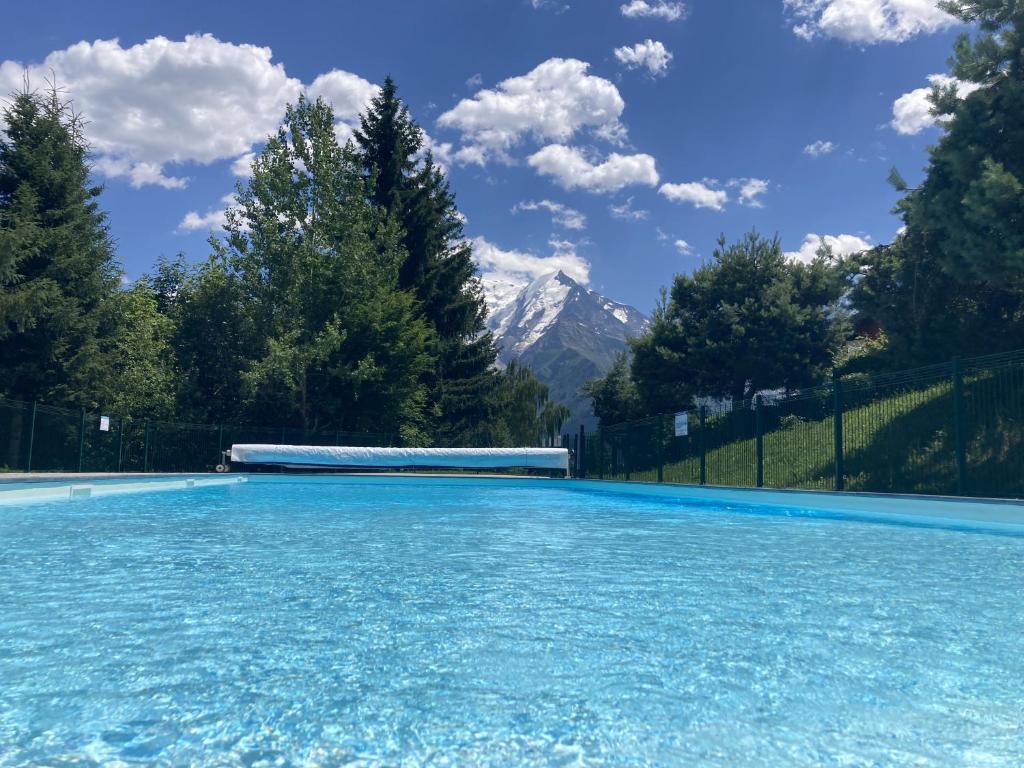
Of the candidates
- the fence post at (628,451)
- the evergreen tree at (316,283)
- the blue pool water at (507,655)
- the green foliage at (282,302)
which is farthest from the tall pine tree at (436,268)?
the blue pool water at (507,655)

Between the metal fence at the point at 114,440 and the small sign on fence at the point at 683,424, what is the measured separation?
1414 centimetres

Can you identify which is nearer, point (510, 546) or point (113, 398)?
point (510, 546)

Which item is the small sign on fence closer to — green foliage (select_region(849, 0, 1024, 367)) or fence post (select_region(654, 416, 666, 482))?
fence post (select_region(654, 416, 666, 482))

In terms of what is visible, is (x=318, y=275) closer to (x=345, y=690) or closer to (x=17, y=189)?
(x=17, y=189)

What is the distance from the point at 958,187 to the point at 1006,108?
58.8 inches

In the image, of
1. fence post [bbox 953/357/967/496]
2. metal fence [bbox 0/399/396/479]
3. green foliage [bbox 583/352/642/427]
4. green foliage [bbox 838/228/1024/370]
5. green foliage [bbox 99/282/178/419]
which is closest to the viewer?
fence post [bbox 953/357/967/496]

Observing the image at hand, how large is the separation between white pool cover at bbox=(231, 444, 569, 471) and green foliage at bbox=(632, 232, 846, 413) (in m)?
4.99

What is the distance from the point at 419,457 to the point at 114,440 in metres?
9.60

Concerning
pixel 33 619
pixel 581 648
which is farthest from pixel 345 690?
pixel 33 619

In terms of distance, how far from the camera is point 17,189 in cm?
2195

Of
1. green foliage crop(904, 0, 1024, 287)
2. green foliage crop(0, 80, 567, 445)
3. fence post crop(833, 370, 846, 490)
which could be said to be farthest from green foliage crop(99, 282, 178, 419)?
green foliage crop(904, 0, 1024, 287)

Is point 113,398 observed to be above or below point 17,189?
below

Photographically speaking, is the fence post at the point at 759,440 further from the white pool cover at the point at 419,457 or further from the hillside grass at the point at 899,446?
the white pool cover at the point at 419,457

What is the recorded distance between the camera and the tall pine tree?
32656 mm
